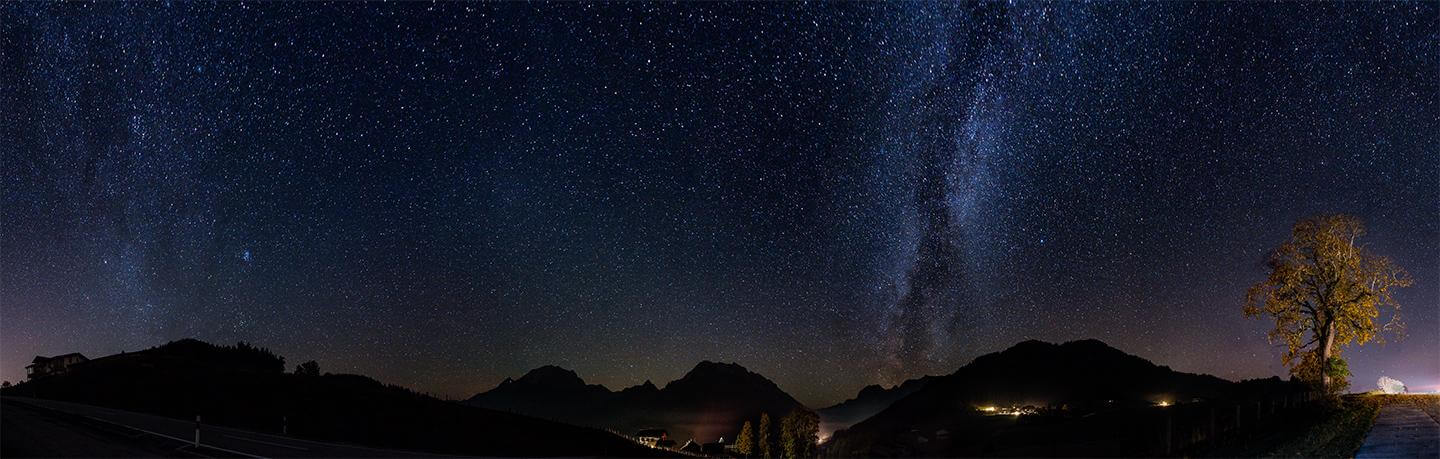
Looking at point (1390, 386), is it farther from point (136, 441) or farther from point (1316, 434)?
point (136, 441)

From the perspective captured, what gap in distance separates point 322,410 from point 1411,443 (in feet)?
149

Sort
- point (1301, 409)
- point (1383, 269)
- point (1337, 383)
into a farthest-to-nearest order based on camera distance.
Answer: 1. point (1337, 383)
2. point (1383, 269)
3. point (1301, 409)

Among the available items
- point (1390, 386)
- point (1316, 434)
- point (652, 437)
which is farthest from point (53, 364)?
point (1390, 386)

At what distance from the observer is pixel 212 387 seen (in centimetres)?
4225

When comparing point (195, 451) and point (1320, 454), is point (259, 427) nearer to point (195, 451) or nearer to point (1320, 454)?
point (195, 451)

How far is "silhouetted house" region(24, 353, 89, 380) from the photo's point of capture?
5541 centimetres

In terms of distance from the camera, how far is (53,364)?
57.0 meters

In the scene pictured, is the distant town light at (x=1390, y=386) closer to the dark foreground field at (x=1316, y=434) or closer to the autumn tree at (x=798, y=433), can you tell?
the dark foreground field at (x=1316, y=434)

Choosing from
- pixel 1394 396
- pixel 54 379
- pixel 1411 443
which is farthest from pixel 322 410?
pixel 1394 396

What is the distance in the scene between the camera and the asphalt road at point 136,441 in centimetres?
1795

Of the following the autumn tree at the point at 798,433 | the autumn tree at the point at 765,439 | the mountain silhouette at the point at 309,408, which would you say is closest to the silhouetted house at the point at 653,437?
the autumn tree at the point at 765,439

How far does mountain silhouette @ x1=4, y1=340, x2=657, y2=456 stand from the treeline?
117 feet

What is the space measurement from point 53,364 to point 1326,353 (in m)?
81.9

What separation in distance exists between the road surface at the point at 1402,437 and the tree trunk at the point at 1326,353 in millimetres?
7880
